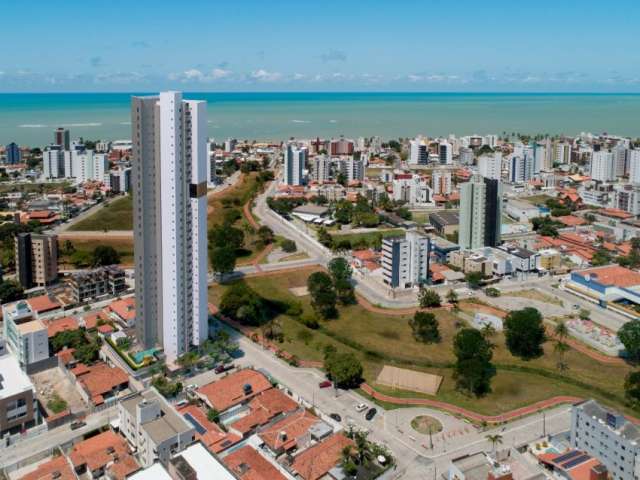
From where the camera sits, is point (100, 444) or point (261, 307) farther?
point (261, 307)

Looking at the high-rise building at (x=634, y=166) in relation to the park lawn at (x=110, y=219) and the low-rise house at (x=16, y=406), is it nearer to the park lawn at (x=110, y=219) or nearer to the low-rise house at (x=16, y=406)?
the park lawn at (x=110, y=219)

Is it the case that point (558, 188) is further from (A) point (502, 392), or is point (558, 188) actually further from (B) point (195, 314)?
(B) point (195, 314)

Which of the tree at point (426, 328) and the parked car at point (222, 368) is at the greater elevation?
the tree at point (426, 328)

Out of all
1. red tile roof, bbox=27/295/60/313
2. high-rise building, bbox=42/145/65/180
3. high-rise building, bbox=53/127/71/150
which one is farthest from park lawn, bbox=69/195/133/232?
high-rise building, bbox=53/127/71/150

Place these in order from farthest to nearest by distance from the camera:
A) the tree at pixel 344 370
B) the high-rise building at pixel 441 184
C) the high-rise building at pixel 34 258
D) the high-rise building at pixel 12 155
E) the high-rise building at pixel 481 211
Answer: the high-rise building at pixel 12 155 < the high-rise building at pixel 441 184 < the high-rise building at pixel 481 211 < the high-rise building at pixel 34 258 < the tree at pixel 344 370

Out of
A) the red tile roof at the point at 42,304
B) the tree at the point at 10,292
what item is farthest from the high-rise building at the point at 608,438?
the tree at the point at 10,292

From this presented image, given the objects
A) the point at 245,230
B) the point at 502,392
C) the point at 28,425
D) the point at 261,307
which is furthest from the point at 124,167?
the point at 502,392
